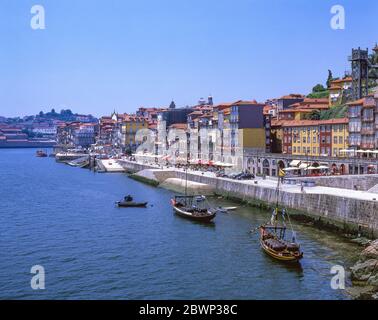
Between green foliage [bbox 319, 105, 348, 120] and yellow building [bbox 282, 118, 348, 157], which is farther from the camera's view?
green foliage [bbox 319, 105, 348, 120]

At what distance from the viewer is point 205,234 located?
4612cm

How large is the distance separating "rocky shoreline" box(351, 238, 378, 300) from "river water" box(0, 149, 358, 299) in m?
1.03

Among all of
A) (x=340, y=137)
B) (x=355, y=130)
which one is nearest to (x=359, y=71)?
(x=340, y=137)

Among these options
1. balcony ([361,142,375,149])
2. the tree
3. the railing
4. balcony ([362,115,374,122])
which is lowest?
balcony ([361,142,375,149])

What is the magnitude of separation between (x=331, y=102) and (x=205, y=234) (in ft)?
247

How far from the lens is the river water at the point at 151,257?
96.0 feet

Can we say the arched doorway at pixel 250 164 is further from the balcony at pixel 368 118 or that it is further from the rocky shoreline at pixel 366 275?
the rocky shoreline at pixel 366 275

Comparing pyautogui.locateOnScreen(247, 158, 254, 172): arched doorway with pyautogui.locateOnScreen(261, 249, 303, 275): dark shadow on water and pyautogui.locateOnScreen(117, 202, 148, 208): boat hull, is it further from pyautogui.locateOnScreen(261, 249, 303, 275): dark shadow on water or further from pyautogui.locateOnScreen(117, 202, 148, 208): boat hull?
pyautogui.locateOnScreen(261, 249, 303, 275): dark shadow on water

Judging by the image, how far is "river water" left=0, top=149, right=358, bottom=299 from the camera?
29.2 metres

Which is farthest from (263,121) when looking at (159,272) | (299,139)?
(159,272)

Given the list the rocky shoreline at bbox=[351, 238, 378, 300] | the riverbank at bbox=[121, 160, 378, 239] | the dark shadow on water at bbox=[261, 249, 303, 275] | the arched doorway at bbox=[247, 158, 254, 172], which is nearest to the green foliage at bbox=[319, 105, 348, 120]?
the arched doorway at bbox=[247, 158, 254, 172]

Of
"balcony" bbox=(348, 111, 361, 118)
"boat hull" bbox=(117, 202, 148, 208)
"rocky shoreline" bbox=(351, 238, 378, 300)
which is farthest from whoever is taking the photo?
"balcony" bbox=(348, 111, 361, 118)
